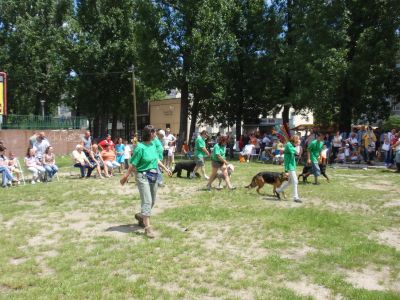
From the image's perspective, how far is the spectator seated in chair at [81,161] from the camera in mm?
15500

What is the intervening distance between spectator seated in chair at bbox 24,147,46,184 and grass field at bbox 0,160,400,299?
10.3 feet

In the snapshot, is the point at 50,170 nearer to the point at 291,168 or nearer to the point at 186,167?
the point at 186,167

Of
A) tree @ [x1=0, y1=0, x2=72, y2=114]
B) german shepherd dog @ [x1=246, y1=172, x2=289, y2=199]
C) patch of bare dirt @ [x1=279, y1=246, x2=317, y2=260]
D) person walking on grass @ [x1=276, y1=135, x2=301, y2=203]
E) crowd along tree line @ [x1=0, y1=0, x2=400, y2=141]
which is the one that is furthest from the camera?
tree @ [x1=0, y1=0, x2=72, y2=114]

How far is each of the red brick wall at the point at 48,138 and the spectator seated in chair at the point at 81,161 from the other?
425 inches

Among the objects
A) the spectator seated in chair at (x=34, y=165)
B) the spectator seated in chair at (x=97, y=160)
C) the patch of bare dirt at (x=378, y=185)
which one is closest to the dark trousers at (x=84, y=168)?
the spectator seated in chair at (x=97, y=160)

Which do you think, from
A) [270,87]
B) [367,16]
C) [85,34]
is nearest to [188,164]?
[367,16]

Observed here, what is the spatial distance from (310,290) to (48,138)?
2533 centimetres

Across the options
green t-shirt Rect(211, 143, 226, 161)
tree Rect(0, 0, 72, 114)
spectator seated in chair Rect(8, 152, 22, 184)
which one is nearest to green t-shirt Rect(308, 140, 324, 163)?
green t-shirt Rect(211, 143, 226, 161)

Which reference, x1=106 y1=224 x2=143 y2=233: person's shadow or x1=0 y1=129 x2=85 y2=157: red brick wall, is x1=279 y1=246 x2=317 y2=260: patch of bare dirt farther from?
x1=0 y1=129 x2=85 y2=157: red brick wall

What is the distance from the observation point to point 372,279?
579 centimetres

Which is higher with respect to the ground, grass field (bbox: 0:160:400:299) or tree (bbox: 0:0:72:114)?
tree (bbox: 0:0:72:114)

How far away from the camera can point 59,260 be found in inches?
250

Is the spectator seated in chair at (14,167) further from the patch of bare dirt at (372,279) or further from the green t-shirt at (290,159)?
the patch of bare dirt at (372,279)

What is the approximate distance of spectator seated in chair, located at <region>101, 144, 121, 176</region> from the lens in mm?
16297
